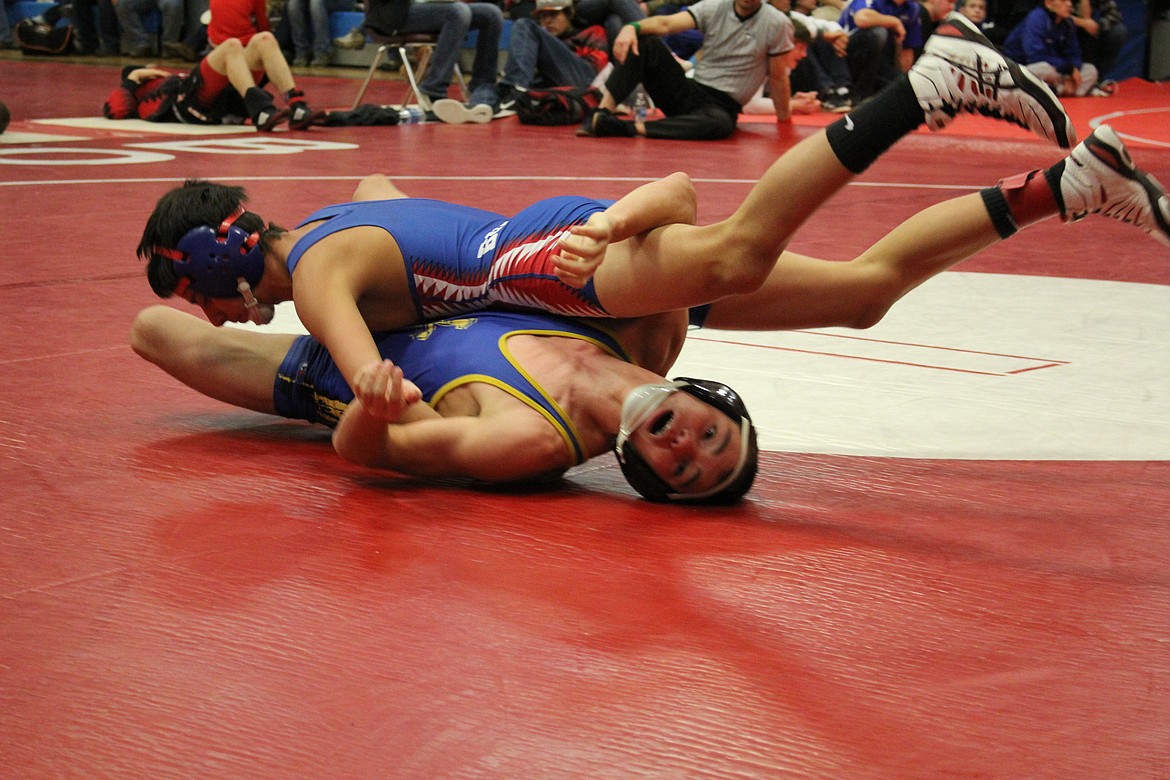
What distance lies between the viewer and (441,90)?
31.4 ft

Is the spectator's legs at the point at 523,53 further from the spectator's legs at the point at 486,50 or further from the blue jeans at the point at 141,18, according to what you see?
the blue jeans at the point at 141,18

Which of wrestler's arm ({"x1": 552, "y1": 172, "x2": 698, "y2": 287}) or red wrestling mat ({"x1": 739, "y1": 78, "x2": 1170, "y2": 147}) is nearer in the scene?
wrestler's arm ({"x1": 552, "y1": 172, "x2": 698, "y2": 287})

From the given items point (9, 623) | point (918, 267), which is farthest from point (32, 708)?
point (918, 267)

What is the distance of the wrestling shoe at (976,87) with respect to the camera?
6.69ft

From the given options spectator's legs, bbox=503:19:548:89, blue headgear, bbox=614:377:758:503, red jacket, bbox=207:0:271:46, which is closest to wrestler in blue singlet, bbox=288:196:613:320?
blue headgear, bbox=614:377:758:503

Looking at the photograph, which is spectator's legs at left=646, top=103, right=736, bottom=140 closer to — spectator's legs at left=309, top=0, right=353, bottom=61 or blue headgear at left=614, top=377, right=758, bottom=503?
spectator's legs at left=309, top=0, right=353, bottom=61

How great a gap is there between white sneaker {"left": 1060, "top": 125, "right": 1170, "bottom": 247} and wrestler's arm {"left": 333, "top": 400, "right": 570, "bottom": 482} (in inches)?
35.9

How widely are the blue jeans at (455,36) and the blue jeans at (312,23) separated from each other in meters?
3.83

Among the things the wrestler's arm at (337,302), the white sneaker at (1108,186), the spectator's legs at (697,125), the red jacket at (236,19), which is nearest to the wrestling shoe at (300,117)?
the red jacket at (236,19)

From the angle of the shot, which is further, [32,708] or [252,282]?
[252,282]

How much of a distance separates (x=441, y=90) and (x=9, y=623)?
834 cm

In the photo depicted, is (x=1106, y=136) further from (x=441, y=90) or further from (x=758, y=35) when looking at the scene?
(x=441, y=90)

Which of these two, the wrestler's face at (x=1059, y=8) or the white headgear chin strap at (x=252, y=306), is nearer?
A: the white headgear chin strap at (x=252, y=306)

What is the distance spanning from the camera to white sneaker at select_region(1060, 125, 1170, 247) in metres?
2.12
